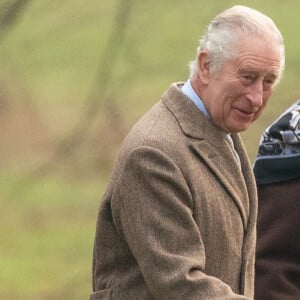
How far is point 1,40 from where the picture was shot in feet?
29.9

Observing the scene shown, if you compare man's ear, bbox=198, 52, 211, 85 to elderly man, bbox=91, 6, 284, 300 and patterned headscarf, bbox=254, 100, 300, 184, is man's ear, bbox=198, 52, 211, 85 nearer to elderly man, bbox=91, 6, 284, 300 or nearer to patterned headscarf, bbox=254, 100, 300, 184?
elderly man, bbox=91, 6, 284, 300

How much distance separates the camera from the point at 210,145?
4977 millimetres

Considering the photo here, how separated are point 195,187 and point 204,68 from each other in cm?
35

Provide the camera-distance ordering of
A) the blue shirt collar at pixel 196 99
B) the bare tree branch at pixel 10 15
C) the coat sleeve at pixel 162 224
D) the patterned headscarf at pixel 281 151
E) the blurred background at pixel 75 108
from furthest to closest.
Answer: the blurred background at pixel 75 108
the bare tree branch at pixel 10 15
the patterned headscarf at pixel 281 151
the blue shirt collar at pixel 196 99
the coat sleeve at pixel 162 224

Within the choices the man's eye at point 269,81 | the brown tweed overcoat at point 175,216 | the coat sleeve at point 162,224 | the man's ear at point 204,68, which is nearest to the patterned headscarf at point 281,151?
the brown tweed overcoat at point 175,216

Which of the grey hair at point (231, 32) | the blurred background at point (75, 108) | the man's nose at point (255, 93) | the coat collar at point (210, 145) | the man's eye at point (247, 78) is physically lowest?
the blurred background at point (75, 108)

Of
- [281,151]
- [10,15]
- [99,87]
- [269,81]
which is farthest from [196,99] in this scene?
[99,87]

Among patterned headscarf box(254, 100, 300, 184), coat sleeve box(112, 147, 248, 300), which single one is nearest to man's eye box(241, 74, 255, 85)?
coat sleeve box(112, 147, 248, 300)

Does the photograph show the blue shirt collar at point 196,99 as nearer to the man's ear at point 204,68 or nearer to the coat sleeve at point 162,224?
the man's ear at point 204,68

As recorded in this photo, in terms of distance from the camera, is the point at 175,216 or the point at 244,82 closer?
the point at 175,216

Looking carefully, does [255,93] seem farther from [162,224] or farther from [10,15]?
[10,15]

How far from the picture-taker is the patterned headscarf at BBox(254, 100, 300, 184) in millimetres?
5691

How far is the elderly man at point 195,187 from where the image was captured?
15.7 ft

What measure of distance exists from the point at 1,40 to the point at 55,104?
4.10 ft
